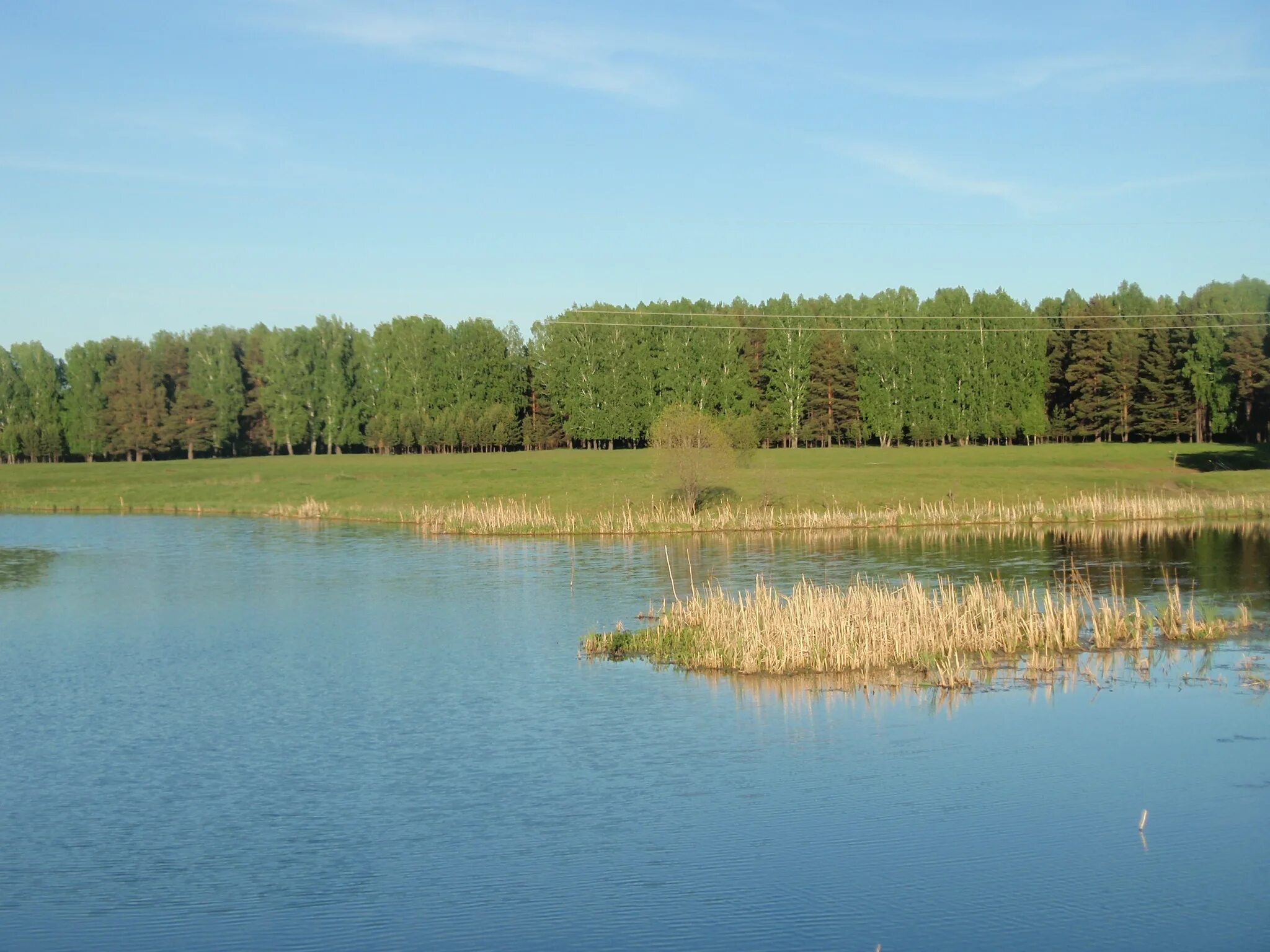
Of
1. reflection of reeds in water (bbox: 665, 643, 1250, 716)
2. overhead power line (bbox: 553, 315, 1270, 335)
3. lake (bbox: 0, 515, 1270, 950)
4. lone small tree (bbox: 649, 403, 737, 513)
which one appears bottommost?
lake (bbox: 0, 515, 1270, 950)

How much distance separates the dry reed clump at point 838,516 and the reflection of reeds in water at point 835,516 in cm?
4

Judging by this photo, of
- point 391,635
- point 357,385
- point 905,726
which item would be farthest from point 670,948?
point 357,385

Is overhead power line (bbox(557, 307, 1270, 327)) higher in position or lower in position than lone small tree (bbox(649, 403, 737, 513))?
higher

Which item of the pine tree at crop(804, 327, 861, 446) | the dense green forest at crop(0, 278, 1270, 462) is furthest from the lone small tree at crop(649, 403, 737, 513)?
the pine tree at crop(804, 327, 861, 446)

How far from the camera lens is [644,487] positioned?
226 feet

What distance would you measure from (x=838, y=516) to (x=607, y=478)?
17.9 meters

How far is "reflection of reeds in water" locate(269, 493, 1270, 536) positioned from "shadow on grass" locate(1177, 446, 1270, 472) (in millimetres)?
16126

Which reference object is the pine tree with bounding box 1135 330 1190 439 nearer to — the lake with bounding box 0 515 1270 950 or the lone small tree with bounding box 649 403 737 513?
the lone small tree with bounding box 649 403 737 513

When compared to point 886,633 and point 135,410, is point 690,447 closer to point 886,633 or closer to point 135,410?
point 886,633

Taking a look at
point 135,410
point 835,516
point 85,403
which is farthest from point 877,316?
point 85,403

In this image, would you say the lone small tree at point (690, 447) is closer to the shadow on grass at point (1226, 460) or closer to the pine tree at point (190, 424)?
the shadow on grass at point (1226, 460)

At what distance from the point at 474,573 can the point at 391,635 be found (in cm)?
1240

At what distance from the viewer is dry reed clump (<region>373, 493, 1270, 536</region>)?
58250 millimetres

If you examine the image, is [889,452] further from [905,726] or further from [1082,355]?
[905,726]
